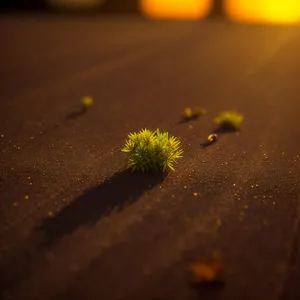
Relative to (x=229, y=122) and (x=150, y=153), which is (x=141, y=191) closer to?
(x=150, y=153)

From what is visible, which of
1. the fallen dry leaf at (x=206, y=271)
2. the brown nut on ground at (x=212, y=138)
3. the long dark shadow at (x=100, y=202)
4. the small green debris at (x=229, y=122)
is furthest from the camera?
the small green debris at (x=229, y=122)

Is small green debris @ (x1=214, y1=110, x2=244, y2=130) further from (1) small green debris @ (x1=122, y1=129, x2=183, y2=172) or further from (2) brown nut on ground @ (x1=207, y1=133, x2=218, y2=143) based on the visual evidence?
(1) small green debris @ (x1=122, y1=129, x2=183, y2=172)

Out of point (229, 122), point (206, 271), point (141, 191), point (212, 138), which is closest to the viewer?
point (206, 271)

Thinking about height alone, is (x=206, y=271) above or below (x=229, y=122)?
above

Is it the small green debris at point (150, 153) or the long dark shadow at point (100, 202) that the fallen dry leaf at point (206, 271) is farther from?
the small green debris at point (150, 153)

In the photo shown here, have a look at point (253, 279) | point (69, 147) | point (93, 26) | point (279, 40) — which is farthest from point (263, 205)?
point (93, 26)

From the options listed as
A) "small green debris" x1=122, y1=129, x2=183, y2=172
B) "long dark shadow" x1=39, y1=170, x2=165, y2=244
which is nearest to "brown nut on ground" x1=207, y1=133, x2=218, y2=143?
"small green debris" x1=122, y1=129, x2=183, y2=172

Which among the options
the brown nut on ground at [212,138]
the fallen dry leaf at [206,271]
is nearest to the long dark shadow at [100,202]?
the fallen dry leaf at [206,271]

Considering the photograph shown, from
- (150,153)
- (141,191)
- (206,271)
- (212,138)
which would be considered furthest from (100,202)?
(212,138)

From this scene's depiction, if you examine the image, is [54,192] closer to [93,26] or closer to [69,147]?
[69,147]
